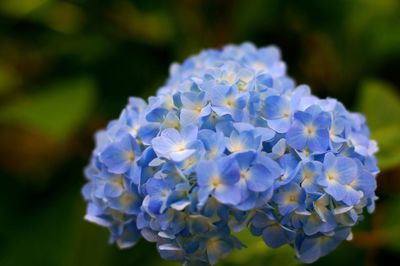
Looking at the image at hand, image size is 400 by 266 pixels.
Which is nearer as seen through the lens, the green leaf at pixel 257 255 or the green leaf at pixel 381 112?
the green leaf at pixel 257 255

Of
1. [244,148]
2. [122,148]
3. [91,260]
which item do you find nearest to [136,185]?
[122,148]

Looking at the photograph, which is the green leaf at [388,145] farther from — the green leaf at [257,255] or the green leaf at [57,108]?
the green leaf at [57,108]

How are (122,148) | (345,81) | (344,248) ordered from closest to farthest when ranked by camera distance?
1. (122,148)
2. (344,248)
3. (345,81)

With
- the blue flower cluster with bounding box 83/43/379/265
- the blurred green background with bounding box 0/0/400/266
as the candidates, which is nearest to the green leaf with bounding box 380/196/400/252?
the blurred green background with bounding box 0/0/400/266

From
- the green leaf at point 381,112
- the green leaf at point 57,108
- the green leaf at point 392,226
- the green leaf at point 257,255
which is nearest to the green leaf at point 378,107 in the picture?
the green leaf at point 381,112

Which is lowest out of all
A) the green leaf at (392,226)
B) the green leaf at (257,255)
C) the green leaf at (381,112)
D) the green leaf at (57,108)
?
the green leaf at (257,255)

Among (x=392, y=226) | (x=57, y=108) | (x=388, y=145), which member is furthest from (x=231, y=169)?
(x=57, y=108)

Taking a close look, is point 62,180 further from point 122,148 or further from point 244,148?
point 244,148
